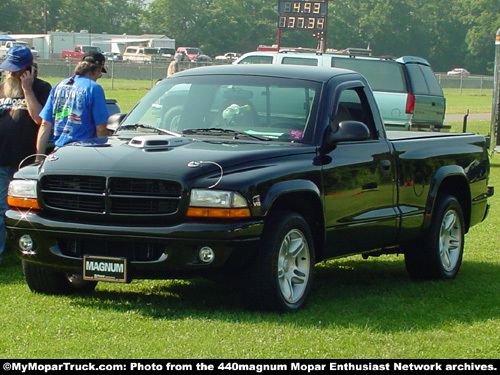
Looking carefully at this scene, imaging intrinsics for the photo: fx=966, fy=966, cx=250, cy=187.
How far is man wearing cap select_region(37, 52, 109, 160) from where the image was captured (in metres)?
8.36

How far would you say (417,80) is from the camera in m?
19.3

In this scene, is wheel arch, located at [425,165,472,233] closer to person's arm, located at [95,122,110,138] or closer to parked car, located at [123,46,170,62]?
person's arm, located at [95,122,110,138]

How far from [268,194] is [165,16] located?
4584 inches

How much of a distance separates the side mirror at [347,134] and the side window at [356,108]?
588mm

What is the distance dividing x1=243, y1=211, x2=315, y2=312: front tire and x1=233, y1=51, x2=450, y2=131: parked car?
40.4 ft

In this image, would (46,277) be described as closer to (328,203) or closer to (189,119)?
(189,119)

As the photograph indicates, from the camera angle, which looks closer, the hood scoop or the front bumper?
the front bumper

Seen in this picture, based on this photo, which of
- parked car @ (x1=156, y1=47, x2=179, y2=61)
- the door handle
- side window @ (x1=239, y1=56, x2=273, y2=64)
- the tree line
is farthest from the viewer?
the tree line

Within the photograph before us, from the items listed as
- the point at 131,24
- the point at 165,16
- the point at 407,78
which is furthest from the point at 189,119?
the point at 131,24

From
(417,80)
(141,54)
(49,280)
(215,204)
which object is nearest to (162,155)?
(215,204)

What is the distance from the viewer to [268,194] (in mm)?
6340

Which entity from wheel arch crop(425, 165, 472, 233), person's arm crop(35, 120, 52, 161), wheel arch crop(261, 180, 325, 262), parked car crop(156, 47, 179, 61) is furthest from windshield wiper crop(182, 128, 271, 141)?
parked car crop(156, 47, 179, 61)

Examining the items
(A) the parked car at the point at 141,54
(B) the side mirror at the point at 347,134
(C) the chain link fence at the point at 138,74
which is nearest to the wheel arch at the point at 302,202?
(B) the side mirror at the point at 347,134

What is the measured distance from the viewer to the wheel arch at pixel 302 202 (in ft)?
21.0
